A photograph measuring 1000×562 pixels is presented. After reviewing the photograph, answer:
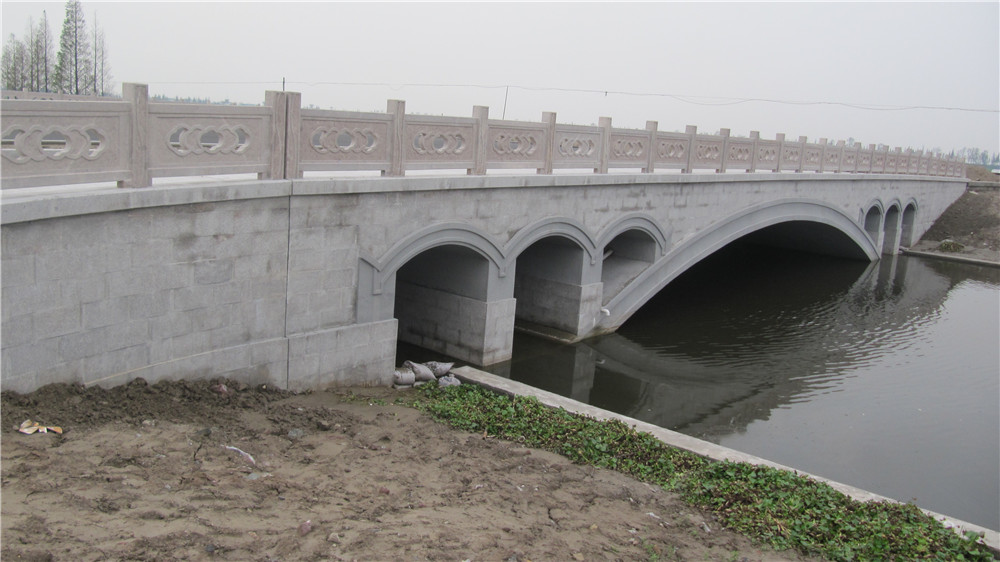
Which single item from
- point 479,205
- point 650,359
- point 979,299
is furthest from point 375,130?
point 979,299

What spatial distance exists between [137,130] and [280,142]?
1639 mm

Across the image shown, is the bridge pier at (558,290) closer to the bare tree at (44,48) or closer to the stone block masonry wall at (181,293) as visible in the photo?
the stone block masonry wall at (181,293)

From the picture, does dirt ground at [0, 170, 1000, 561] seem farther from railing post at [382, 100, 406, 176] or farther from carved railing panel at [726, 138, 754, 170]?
carved railing panel at [726, 138, 754, 170]

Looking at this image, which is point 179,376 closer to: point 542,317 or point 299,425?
point 299,425

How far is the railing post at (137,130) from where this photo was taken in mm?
6988

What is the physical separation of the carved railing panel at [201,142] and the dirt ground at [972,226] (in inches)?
1092

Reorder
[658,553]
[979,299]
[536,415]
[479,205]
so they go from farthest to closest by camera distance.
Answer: [979,299]
[479,205]
[536,415]
[658,553]

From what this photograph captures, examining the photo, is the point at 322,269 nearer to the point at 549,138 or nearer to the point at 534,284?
the point at 549,138

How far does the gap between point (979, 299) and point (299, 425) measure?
817 inches

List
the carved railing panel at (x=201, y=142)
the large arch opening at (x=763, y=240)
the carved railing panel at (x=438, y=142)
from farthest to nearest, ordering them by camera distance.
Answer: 1. the large arch opening at (x=763, y=240)
2. the carved railing panel at (x=438, y=142)
3. the carved railing panel at (x=201, y=142)

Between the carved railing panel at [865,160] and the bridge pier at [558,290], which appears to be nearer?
the bridge pier at [558,290]

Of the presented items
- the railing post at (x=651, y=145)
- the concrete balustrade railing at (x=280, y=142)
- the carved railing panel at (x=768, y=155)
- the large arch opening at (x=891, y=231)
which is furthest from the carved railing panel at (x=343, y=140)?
the large arch opening at (x=891, y=231)

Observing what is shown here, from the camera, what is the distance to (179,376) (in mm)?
7656

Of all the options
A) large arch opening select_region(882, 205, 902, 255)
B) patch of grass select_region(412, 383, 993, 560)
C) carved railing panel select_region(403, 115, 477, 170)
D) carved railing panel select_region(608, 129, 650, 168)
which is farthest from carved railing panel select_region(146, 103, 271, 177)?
large arch opening select_region(882, 205, 902, 255)
